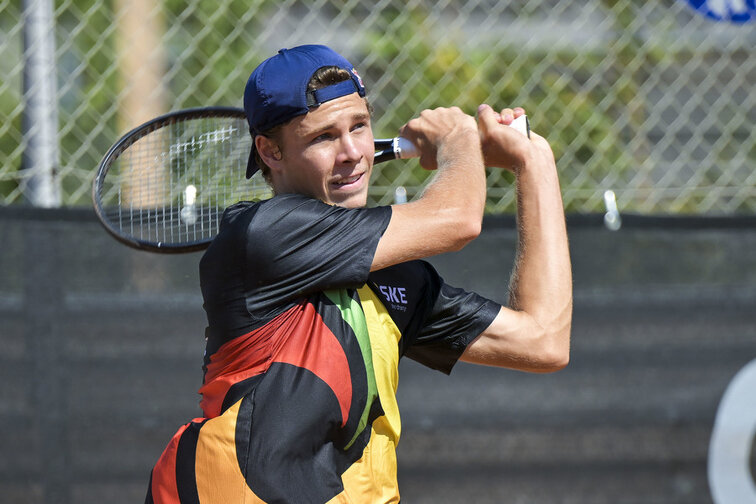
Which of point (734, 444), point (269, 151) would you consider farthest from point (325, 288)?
point (734, 444)

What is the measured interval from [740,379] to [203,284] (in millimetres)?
2186

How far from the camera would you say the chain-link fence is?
349cm

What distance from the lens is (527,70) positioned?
12.5 ft

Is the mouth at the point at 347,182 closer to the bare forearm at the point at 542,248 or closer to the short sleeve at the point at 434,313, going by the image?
the short sleeve at the point at 434,313

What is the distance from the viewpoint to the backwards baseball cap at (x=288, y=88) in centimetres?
170

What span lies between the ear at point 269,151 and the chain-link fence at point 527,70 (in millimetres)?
1463

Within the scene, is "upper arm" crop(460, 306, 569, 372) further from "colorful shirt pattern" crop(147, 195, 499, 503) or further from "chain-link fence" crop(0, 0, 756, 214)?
"chain-link fence" crop(0, 0, 756, 214)

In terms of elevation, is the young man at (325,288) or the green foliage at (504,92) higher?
the young man at (325,288)

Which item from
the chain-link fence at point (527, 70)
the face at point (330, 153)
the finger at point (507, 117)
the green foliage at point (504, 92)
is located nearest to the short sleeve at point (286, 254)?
the face at point (330, 153)

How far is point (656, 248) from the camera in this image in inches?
126

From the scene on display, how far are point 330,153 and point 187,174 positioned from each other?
962 millimetres

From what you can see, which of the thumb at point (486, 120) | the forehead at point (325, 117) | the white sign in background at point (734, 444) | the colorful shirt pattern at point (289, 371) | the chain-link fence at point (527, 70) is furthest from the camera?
the chain-link fence at point (527, 70)

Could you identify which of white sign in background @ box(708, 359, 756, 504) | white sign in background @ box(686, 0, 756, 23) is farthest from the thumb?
white sign in background @ box(686, 0, 756, 23)

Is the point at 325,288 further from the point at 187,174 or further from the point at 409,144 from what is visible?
the point at 187,174
